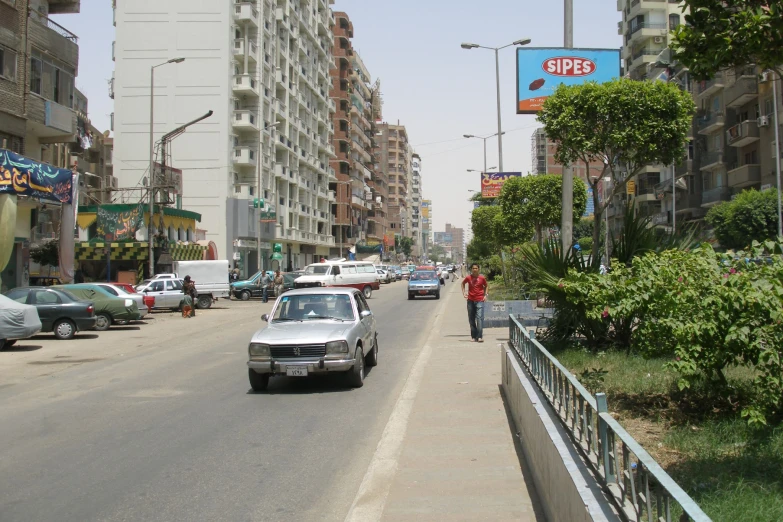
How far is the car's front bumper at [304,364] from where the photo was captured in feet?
35.1

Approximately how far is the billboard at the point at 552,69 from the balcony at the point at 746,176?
95.6 ft

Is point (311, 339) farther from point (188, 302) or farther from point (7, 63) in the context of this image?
point (7, 63)

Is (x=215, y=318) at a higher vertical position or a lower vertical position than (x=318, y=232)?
lower

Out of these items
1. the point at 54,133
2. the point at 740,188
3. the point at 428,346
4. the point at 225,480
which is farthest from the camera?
the point at 740,188

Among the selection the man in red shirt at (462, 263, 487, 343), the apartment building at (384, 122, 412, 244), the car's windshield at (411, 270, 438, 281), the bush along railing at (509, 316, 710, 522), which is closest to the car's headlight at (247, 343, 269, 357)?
the bush along railing at (509, 316, 710, 522)

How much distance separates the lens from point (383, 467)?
692 centimetres

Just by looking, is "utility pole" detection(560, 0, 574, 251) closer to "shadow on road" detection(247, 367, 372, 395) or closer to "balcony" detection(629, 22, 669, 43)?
"shadow on road" detection(247, 367, 372, 395)

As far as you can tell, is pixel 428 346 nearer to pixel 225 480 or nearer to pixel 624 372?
pixel 624 372

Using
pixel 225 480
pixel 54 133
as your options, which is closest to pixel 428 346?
pixel 225 480

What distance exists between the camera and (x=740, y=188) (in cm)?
4606

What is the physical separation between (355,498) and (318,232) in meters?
74.8

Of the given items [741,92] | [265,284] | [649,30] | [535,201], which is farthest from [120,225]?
[649,30]

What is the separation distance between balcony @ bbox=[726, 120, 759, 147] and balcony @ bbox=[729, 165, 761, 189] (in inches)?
61.8

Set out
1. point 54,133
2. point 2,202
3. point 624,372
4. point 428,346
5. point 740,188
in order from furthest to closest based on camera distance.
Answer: point 740,188 < point 54,133 < point 2,202 < point 428,346 < point 624,372
